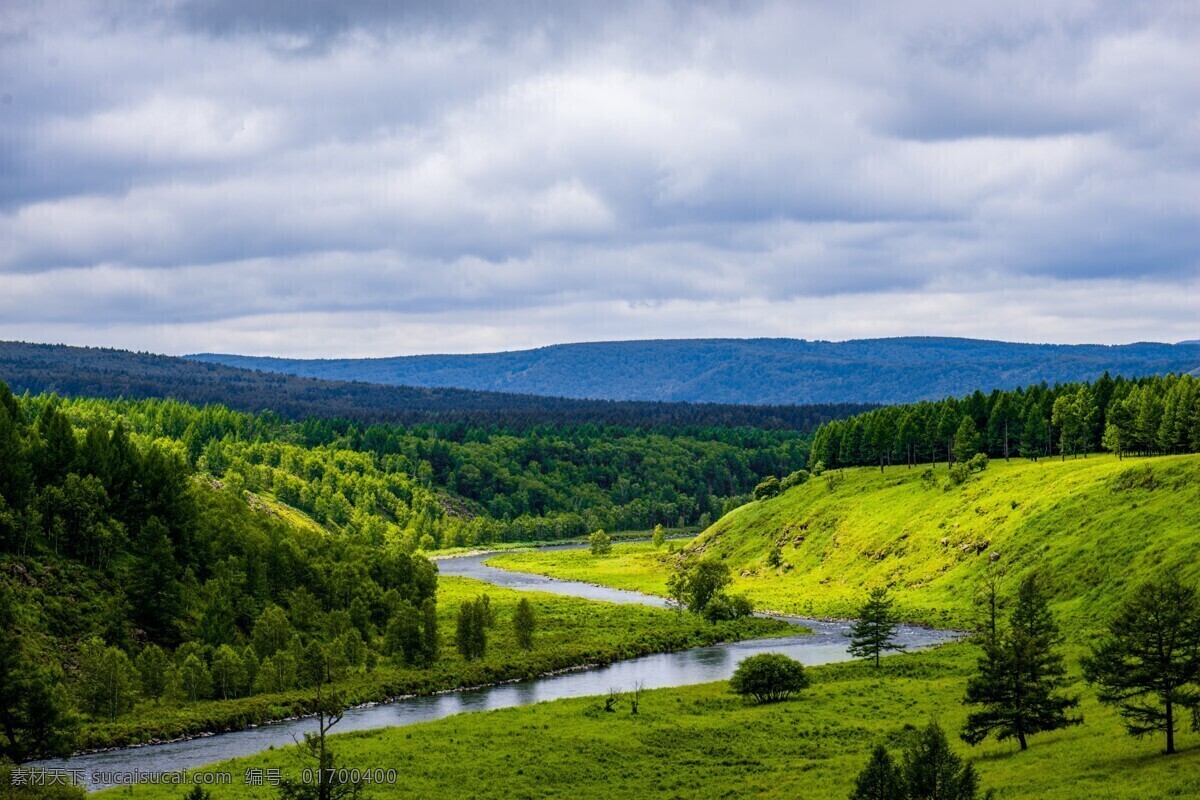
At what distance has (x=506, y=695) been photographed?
104938 millimetres

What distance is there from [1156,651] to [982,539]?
3544 inches

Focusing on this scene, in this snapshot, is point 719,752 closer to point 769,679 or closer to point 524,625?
point 769,679

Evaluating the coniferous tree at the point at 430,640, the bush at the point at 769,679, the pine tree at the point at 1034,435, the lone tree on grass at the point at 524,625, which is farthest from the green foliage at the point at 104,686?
the pine tree at the point at 1034,435

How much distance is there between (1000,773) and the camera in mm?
63844

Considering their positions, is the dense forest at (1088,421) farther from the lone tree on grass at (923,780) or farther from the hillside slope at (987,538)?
the lone tree on grass at (923,780)

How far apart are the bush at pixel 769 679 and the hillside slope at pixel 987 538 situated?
115 ft

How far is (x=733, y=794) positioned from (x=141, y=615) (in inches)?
2908

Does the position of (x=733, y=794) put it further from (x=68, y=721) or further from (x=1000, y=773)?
(x=68, y=721)

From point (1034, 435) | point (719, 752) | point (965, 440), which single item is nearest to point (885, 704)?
point (719, 752)

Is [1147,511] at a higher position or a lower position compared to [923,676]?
higher

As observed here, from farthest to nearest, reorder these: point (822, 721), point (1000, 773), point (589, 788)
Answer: point (822, 721) → point (589, 788) → point (1000, 773)

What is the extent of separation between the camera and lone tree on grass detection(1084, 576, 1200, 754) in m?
60.9

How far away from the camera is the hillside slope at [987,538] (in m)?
120

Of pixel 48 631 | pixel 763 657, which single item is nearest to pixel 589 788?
pixel 763 657
